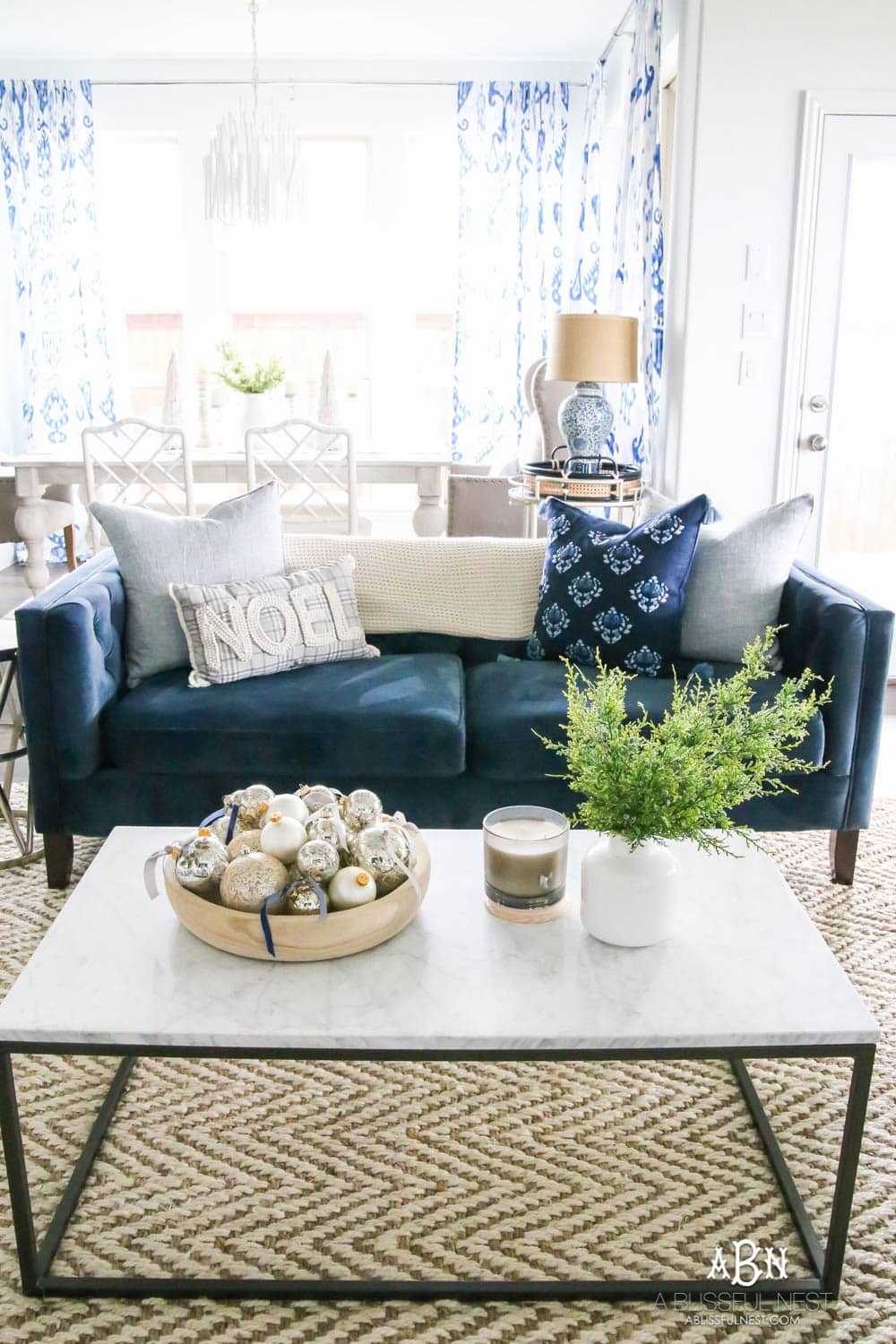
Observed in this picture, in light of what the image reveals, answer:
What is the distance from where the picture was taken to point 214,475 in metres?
5.12

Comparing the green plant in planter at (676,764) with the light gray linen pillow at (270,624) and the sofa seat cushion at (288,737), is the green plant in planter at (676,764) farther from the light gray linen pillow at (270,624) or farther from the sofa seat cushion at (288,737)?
the light gray linen pillow at (270,624)

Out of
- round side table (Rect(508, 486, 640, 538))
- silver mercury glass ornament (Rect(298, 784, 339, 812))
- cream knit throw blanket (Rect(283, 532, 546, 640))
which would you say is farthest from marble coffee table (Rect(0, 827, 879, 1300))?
round side table (Rect(508, 486, 640, 538))

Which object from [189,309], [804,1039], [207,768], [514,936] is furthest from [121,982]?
[189,309]

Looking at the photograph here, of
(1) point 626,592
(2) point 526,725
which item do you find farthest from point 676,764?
(1) point 626,592

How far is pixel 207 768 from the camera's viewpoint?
2633mm

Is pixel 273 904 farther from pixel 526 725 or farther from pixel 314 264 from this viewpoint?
pixel 314 264

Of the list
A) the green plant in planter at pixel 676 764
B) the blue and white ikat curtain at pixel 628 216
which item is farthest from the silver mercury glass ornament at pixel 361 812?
the blue and white ikat curtain at pixel 628 216

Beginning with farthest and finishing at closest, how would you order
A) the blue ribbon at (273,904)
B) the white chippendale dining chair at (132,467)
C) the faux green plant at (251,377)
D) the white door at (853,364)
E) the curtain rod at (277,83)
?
1. the curtain rod at (277,83)
2. the faux green plant at (251,377)
3. the white chippendale dining chair at (132,467)
4. the white door at (853,364)
5. the blue ribbon at (273,904)

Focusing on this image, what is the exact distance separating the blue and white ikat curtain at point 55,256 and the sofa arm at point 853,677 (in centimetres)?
474

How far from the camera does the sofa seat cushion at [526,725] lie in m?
2.61

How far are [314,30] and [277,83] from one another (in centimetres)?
77

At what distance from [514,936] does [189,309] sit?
5.51m

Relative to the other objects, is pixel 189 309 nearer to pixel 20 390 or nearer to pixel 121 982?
pixel 20 390

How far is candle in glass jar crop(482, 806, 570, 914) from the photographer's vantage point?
1.71 meters
